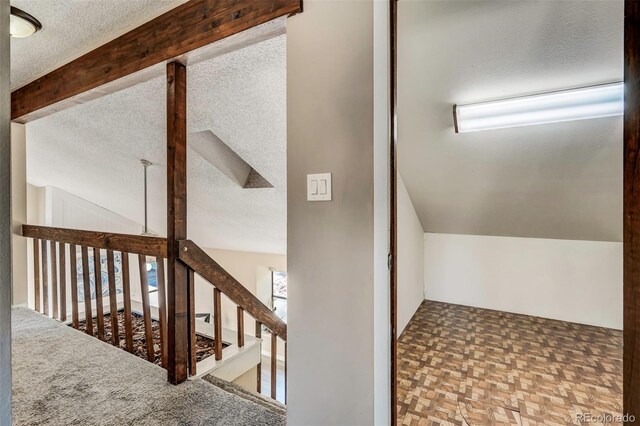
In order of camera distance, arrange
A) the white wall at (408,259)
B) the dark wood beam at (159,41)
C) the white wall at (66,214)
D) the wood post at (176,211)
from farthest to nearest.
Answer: the white wall at (66,214), the white wall at (408,259), the wood post at (176,211), the dark wood beam at (159,41)

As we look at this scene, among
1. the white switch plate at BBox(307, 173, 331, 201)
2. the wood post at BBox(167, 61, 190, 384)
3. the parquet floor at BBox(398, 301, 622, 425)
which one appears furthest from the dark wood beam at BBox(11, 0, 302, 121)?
the parquet floor at BBox(398, 301, 622, 425)

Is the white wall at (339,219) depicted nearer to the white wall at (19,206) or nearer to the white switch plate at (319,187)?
the white switch plate at (319,187)

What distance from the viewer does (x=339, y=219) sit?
1.17m

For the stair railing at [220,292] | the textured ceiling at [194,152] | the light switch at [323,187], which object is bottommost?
the stair railing at [220,292]

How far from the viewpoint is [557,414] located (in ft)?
6.60

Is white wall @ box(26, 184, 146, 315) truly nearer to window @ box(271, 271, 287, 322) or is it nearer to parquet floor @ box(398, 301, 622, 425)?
window @ box(271, 271, 287, 322)

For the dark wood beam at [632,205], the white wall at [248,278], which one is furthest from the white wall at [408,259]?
the dark wood beam at [632,205]

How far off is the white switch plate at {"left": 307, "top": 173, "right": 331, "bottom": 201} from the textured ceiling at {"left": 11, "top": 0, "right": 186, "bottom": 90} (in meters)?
1.28

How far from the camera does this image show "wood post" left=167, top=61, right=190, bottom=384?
1.75 metres

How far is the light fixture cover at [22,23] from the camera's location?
1626 mm

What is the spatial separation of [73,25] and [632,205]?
104 inches

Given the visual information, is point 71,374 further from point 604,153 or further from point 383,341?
point 604,153

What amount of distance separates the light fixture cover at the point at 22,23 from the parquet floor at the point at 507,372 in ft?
10.3


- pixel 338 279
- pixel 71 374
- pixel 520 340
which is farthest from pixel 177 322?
pixel 520 340
